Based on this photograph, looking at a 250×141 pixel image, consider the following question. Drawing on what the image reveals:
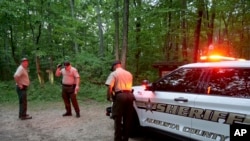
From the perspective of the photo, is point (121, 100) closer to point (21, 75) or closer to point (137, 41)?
point (21, 75)

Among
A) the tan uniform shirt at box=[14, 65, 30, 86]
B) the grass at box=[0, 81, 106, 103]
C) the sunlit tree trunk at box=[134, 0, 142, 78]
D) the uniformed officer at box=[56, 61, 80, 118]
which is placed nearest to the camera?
the tan uniform shirt at box=[14, 65, 30, 86]

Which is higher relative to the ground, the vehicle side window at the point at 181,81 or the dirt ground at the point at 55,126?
the vehicle side window at the point at 181,81

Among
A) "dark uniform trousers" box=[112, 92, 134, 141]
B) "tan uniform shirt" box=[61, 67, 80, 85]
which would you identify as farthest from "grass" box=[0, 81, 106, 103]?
"dark uniform trousers" box=[112, 92, 134, 141]

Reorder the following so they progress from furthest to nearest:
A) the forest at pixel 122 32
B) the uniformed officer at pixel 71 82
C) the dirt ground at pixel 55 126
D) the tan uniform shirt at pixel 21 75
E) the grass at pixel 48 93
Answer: the forest at pixel 122 32 < the grass at pixel 48 93 < the uniformed officer at pixel 71 82 < the tan uniform shirt at pixel 21 75 < the dirt ground at pixel 55 126

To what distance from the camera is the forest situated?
45.5ft

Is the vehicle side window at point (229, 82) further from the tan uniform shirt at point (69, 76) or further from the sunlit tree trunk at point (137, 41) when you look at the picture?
the sunlit tree trunk at point (137, 41)

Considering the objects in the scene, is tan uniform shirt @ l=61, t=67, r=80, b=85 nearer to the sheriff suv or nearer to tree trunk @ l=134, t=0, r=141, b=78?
the sheriff suv

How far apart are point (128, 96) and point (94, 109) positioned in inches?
197

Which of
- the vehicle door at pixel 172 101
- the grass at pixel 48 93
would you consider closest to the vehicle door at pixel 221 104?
the vehicle door at pixel 172 101

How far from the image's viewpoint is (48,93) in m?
13.4

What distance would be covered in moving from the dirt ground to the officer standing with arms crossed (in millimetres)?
750

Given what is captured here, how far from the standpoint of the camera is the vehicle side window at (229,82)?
396cm

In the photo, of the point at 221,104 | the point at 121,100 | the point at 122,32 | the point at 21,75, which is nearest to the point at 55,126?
the point at 21,75

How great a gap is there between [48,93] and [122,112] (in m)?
8.68
